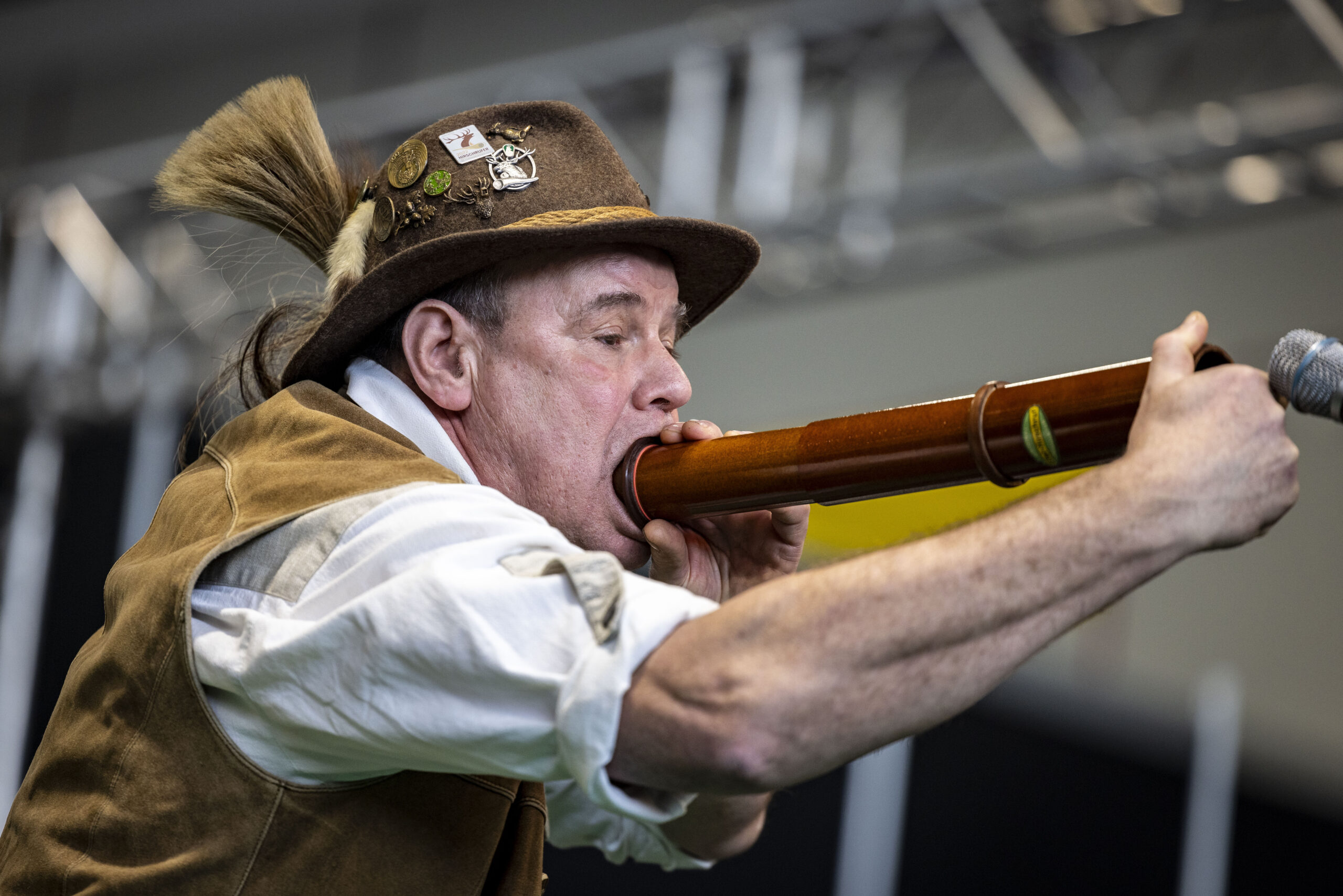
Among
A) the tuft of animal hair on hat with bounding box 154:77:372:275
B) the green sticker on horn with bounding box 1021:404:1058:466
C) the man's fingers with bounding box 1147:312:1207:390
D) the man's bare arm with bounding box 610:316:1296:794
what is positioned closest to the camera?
the man's bare arm with bounding box 610:316:1296:794

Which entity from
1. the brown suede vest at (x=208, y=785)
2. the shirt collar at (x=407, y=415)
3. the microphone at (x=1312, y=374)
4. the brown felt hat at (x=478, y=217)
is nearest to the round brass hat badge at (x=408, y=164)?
the brown felt hat at (x=478, y=217)

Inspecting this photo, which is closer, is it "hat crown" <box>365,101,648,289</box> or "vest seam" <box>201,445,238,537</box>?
"vest seam" <box>201,445,238,537</box>

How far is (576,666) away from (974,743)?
3.19 metres

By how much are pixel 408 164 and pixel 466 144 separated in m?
0.09

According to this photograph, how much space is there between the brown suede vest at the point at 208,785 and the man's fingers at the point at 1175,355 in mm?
693

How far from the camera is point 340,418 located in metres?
1.54

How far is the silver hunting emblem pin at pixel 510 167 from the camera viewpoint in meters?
1.75

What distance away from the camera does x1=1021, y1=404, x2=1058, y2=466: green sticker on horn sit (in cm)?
134

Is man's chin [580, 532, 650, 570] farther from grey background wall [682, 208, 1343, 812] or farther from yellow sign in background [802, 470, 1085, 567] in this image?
grey background wall [682, 208, 1343, 812]

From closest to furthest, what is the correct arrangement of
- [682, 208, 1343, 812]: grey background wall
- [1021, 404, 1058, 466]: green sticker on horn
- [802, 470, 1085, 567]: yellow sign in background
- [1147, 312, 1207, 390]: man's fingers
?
[1147, 312, 1207, 390]: man's fingers, [1021, 404, 1058, 466]: green sticker on horn, [802, 470, 1085, 567]: yellow sign in background, [682, 208, 1343, 812]: grey background wall

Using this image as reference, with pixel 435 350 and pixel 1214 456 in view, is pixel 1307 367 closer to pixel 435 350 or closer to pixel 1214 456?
pixel 1214 456

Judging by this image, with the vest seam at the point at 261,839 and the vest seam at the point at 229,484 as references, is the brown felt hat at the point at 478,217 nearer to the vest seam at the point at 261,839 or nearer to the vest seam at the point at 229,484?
the vest seam at the point at 229,484

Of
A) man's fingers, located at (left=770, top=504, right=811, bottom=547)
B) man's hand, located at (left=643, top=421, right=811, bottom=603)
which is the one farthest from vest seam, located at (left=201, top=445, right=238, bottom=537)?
man's fingers, located at (left=770, top=504, right=811, bottom=547)

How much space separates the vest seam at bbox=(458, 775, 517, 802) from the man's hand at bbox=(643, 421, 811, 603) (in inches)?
15.6
